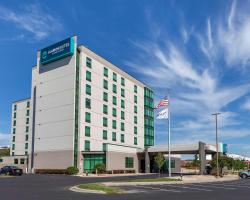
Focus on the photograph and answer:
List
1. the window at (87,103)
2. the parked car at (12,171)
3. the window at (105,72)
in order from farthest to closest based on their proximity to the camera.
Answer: the window at (105,72) → the window at (87,103) → the parked car at (12,171)

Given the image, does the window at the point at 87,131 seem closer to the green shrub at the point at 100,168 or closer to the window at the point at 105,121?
the window at the point at 105,121

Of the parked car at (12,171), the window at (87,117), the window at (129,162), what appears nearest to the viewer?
the parked car at (12,171)

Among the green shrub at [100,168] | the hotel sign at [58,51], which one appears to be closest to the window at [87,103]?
the hotel sign at [58,51]

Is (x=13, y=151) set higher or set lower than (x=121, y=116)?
lower

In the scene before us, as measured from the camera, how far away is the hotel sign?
64875 millimetres

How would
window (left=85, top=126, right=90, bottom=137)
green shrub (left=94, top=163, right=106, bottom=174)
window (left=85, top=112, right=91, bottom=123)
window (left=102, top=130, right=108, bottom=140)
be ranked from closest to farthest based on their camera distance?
green shrub (left=94, top=163, right=106, bottom=174) < window (left=85, top=126, right=90, bottom=137) < window (left=85, top=112, right=91, bottom=123) < window (left=102, top=130, right=108, bottom=140)

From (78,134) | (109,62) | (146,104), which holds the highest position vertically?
(109,62)

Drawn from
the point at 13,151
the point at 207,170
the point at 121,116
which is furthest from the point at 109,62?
the point at 13,151

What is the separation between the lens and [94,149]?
67500 mm

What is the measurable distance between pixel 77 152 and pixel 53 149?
16.4ft

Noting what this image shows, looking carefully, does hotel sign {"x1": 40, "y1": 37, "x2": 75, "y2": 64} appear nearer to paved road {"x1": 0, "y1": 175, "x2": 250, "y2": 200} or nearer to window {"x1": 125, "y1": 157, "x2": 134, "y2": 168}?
window {"x1": 125, "y1": 157, "x2": 134, "y2": 168}

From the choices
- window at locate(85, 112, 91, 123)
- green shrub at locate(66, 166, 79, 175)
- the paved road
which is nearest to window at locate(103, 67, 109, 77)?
window at locate(85, 112, 91, 123)

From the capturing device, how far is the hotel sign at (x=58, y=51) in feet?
213

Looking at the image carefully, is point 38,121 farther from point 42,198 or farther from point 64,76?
point 42,198
